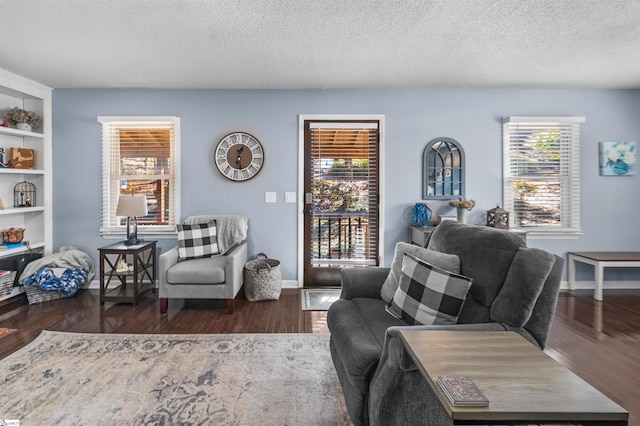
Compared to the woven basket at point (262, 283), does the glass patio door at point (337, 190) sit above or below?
above

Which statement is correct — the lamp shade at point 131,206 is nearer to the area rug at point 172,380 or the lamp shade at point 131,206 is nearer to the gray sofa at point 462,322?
the area rug at point 172,380

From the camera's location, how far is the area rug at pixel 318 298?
3.37m

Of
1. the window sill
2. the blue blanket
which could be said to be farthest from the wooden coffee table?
the blue blanket

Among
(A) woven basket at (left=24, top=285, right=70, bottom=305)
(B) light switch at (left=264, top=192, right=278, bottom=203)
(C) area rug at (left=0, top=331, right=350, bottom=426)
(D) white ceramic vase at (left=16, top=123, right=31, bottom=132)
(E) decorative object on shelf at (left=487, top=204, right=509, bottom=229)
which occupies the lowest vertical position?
(C) area rug at (left=0, top=331, right=350, bottom=426)

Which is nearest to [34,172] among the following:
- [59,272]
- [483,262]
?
[59,272]

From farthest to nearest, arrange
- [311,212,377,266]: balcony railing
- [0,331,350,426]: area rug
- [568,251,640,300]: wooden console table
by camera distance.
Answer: [311,212,377,266]: balcony railing
[568,251,640,300]: wooden console table
[0,331,350,426]: area rug

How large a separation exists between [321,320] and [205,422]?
4.93ft

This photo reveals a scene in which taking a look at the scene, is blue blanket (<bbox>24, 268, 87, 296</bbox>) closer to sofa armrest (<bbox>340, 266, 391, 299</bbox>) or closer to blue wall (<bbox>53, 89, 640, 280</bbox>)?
blue wall (<bbox>53, 89, 640, 280</bbox>)

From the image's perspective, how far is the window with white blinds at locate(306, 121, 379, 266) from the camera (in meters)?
4.03

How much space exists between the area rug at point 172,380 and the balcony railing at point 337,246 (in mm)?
1558

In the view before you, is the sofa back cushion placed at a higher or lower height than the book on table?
higher

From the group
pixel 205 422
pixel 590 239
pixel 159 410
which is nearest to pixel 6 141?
pixel 159 410

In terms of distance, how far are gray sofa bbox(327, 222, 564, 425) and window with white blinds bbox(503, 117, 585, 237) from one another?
107 inches

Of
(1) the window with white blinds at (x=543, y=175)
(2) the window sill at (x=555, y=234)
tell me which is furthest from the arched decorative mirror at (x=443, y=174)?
(2) the window sill at (x=555, y=234)
